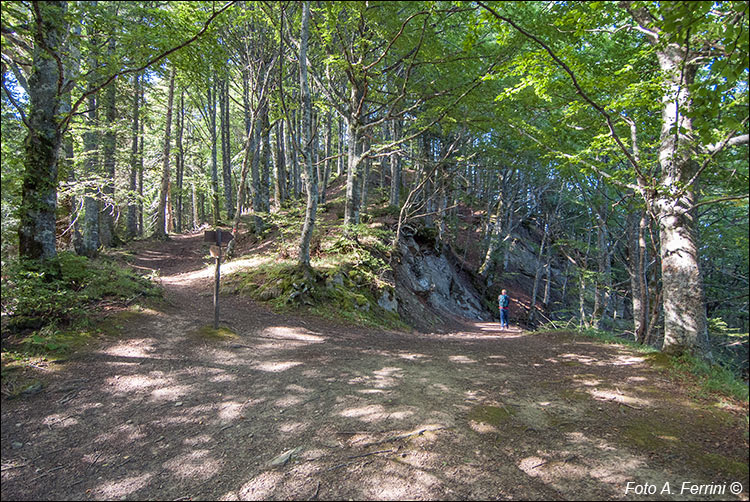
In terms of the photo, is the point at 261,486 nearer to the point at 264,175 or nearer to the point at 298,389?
the point at 298,389

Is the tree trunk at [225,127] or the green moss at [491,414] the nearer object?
the green moss at [491,414]

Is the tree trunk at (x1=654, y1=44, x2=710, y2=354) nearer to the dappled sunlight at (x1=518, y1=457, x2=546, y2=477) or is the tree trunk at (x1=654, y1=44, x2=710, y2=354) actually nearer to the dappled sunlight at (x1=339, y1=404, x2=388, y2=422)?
the dappled sunlight at (x1=518, y1=457, x2=546, y2=477)

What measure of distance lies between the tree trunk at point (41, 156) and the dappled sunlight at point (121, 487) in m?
4.66

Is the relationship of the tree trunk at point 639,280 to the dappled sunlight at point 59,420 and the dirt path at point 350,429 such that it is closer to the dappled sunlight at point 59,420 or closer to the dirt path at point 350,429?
the dirt path at point 350,429

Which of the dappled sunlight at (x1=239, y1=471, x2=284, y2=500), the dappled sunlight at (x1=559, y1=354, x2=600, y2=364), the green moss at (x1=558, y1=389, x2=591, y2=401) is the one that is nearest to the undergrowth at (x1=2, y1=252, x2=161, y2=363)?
the dappled sunlight at (x1=239, y1=471, x2=284, y2=500)

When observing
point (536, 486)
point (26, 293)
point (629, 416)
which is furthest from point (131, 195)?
point (629, 416)

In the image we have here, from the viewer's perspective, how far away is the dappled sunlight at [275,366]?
17.4 ft

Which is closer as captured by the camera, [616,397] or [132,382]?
[616,397]

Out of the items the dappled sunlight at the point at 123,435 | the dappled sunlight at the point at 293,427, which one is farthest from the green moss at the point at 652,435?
the dappled sunlight at the point at 123,435

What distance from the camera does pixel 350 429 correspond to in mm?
3502

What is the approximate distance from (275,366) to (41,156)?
517cm

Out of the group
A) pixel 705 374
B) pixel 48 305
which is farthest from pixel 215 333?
pixel 705 374

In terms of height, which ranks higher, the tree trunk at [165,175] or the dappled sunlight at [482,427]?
the tree trunk at [165,175]

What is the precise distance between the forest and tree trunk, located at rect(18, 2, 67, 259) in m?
0.03
